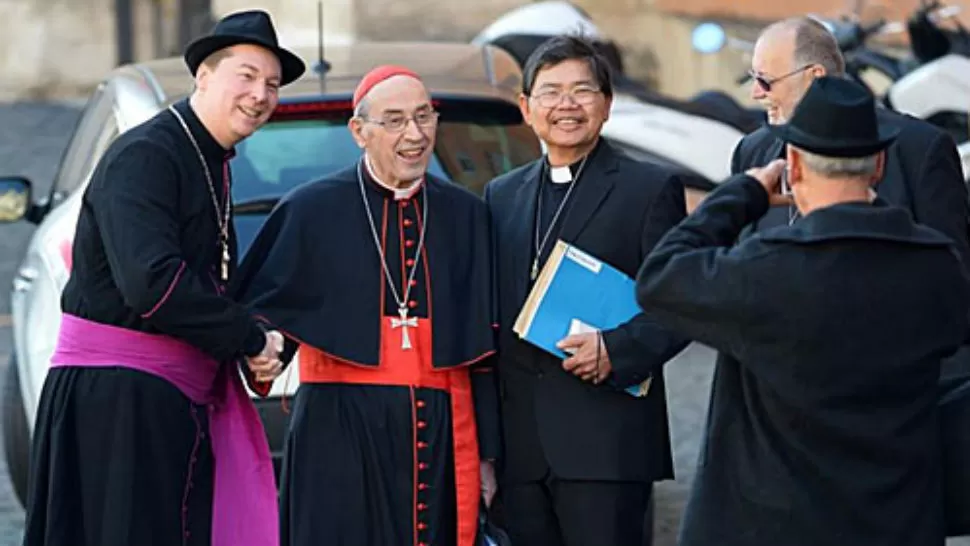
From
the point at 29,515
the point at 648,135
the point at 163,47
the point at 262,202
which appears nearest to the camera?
the point at 29,515

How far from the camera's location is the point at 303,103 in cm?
668

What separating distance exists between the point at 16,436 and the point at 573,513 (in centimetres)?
278

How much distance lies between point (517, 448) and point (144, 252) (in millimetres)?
1114

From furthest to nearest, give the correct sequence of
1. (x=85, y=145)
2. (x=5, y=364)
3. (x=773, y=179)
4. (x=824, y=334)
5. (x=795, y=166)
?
1. (x=5, y=364)
2. (x=85, y=145)
3. (x=773, y=179)
4. (x=795, y=166)
5. (x=824, y=334)

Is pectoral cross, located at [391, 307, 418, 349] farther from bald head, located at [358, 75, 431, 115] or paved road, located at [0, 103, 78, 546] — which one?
paved road, located at [0, 103, 78, 546]

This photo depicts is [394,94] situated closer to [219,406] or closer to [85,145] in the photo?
[219,406]

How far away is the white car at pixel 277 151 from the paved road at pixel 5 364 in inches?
33.0

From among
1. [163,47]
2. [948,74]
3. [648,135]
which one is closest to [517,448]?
[648,135]

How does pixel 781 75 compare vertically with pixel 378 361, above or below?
above

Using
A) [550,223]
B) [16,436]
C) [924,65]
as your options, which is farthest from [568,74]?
[924,65]

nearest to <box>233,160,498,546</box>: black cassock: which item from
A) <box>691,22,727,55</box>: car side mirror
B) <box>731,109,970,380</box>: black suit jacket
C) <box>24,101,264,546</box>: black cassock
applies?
<box>24,101,264,546</box>: black cassock

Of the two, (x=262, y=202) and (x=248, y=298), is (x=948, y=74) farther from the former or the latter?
(x=248, y=298)

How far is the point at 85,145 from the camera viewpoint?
7590mm

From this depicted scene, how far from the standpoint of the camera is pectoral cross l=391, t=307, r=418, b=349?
17.0ft
